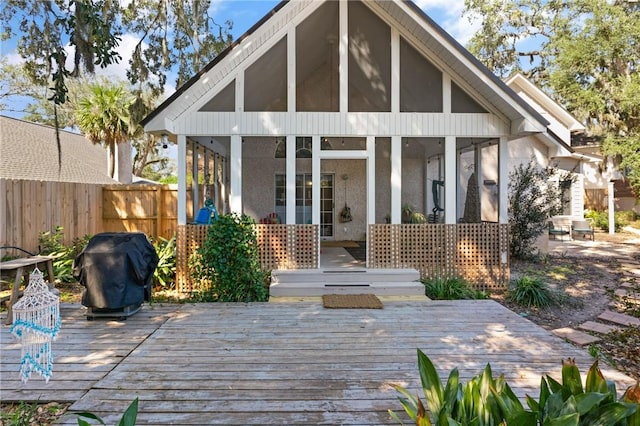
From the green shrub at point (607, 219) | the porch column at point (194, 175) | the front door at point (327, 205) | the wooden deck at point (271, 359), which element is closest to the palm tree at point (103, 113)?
the porch column at point (194, 175)

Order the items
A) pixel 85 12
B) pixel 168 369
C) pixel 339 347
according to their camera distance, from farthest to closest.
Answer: pixel 85 12
pixel 339 347
pixel 168 369

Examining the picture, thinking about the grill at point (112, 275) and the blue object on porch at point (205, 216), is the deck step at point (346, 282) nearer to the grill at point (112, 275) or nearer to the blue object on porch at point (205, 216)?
the blue object on porch at point (205, 216)

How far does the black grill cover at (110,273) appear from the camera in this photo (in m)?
4.56

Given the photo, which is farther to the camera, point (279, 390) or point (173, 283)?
point (173, 283)

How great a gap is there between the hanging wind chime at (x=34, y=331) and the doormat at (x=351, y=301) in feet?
10.9

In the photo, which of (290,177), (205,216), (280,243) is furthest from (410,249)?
(205,216)

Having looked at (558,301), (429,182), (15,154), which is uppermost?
(15,154)

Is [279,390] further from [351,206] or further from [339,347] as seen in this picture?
[351,206]

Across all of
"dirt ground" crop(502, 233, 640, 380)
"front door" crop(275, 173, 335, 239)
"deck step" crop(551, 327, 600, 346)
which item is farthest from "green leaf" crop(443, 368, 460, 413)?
"front door" crop(275, 173, 335, 239)

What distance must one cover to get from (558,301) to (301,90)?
591 cm

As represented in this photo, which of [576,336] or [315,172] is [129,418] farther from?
[315,172]

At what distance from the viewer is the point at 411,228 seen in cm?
701

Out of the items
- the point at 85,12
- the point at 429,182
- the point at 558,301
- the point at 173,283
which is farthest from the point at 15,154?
the point at 558,301

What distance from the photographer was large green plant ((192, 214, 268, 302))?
5758 millimetres
